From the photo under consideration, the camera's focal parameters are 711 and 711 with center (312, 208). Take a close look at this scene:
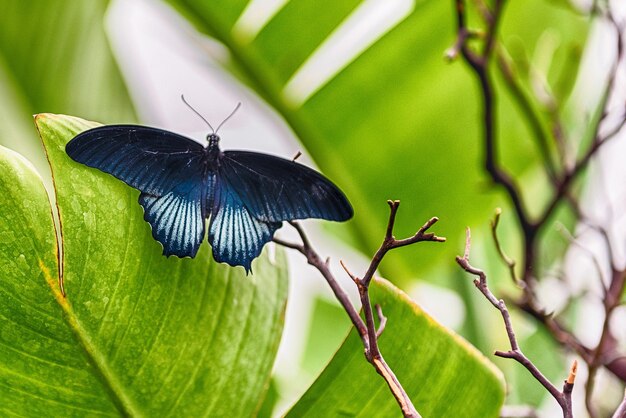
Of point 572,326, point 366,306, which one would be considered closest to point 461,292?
point 572,326

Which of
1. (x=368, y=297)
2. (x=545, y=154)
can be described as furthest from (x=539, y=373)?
(x=545, y=154)

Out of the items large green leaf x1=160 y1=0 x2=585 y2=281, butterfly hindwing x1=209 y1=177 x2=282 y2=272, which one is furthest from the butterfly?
large green leaf x1=160 y1=0 x2=585 y2=281

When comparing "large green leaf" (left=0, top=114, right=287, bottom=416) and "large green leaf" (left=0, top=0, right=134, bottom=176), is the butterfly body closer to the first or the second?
"large green leaf" (left=0, top=114, right=287, bottom=416)

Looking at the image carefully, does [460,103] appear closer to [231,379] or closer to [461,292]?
[461,292]

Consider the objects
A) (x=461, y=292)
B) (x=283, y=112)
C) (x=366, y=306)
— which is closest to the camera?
(x=366, y=306)

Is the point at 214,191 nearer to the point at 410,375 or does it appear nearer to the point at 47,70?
the point at 410,375

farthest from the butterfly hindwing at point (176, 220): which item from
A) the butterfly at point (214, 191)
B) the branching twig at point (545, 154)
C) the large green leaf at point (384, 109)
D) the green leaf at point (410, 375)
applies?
the large green leaf at point (384, 109)
